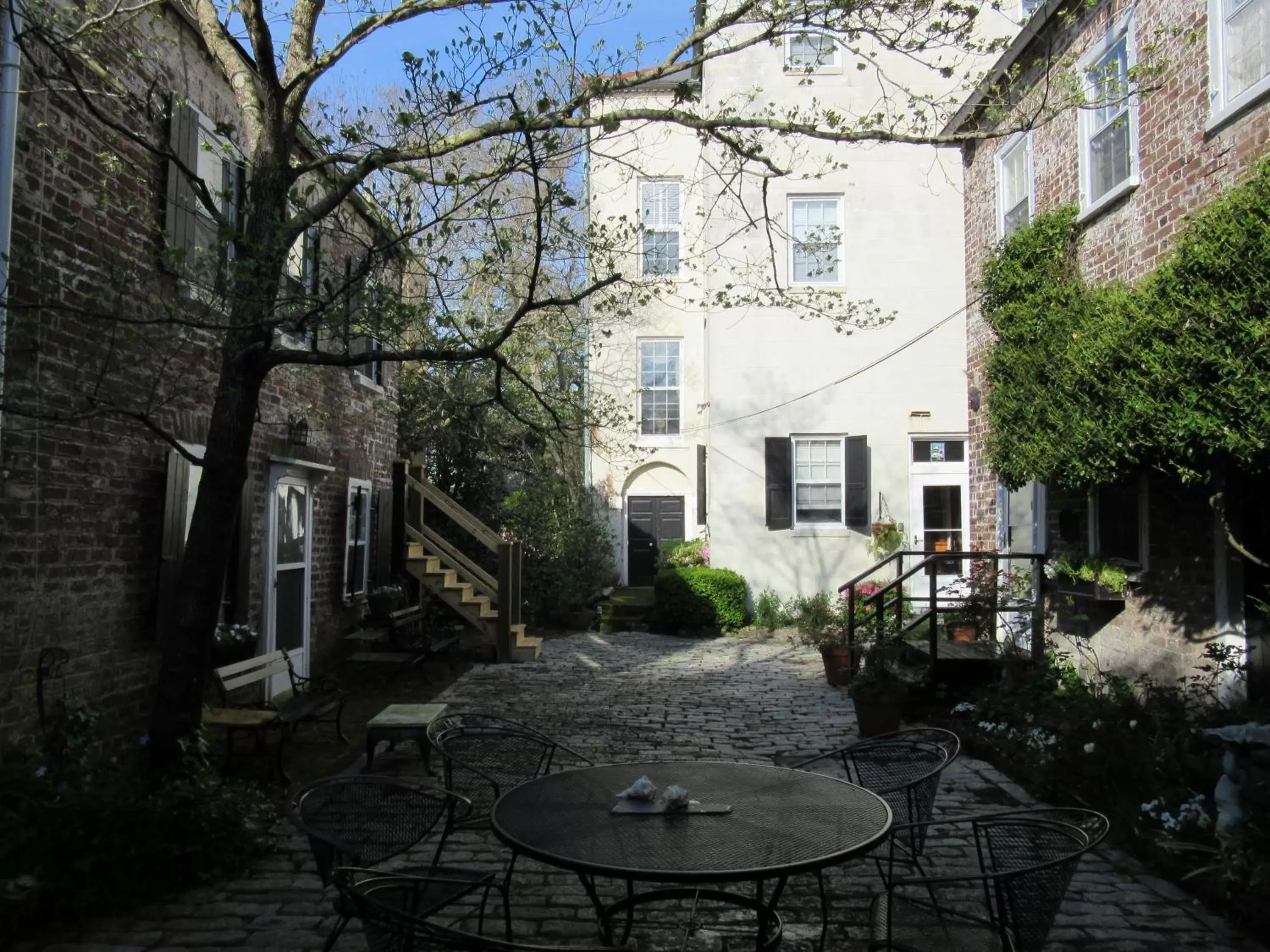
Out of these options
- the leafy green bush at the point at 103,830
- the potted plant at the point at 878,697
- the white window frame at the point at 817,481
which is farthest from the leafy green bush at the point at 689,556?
the leafy green bush at the point at 103,830

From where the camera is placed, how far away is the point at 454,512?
13.5 m

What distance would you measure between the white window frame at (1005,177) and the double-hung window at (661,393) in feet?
32.7

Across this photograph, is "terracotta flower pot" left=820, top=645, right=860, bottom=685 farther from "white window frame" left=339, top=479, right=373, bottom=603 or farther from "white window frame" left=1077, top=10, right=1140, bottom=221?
"white window frame" left=339, top=479, right=373, bottom=603

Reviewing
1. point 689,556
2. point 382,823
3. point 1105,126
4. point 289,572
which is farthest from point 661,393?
point 382,823

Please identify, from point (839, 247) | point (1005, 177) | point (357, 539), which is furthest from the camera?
point (839, 247)

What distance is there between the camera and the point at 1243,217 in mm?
5043

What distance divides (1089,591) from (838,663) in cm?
309

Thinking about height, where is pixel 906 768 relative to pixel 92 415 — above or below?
below

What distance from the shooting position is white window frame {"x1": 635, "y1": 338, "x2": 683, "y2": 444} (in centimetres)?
1953

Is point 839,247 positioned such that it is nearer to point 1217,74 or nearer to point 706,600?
point 706,600

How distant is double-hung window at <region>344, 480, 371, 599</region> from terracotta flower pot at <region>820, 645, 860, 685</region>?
548 centimetres

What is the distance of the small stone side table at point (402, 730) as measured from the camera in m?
6.70

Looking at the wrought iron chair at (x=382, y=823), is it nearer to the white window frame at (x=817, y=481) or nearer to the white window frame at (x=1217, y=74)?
the white window frame at (x=1217, y=74)

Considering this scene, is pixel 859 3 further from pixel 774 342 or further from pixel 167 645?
pixel 774 342
